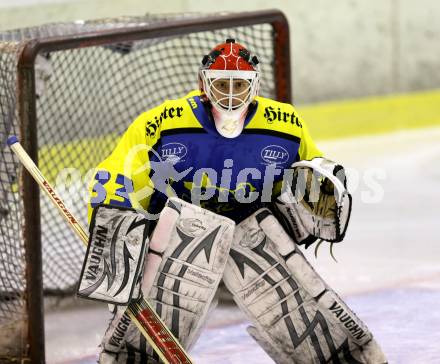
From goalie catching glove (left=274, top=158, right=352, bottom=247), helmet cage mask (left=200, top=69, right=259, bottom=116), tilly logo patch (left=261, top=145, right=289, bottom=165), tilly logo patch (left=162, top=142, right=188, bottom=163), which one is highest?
helmet cage mask (left=200, top=69, right=259, bottom=116)

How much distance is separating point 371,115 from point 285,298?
4602 mm

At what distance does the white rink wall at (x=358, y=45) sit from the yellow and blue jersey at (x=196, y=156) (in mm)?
4386

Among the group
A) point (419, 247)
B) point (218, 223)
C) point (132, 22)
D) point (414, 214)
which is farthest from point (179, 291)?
point (414, 214)

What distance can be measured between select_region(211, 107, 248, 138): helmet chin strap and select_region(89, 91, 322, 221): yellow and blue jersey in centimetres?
2

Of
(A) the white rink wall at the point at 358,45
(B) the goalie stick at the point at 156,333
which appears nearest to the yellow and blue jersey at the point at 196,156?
(B) the goalie stick at the point at 156,333

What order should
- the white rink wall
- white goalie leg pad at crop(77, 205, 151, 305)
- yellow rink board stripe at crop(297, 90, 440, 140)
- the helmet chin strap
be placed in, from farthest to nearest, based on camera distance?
the white rink wall < yellow rink board stripe at crop(297, 90, 440, 140) < the helmet chin strap < white goalie leg pad at crop(77, 205, 151, 305)

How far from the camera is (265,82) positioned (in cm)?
468

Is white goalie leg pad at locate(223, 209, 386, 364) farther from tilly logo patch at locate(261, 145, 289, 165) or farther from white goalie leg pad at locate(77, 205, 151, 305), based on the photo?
white goalie leg pad at locate(77, 205, 151, 305)

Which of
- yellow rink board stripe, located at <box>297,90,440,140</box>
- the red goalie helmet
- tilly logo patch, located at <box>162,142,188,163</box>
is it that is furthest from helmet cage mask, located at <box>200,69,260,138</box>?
yellow rink board stripe, located at <box>297,90,440,140</box>

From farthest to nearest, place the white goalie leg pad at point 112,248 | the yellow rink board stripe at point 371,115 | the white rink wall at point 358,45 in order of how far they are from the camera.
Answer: the white rink wall at point 358,45, the yellow rink board stripe at point 371,115, the white goalie leg pad at point 112,248

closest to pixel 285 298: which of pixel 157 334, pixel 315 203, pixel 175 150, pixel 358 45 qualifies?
pixel 315 203

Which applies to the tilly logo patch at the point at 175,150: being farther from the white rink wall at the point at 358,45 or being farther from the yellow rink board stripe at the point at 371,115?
the white rink wall at the point at 358,45

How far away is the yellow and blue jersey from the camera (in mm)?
3221

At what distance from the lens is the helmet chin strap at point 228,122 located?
3.20 m
